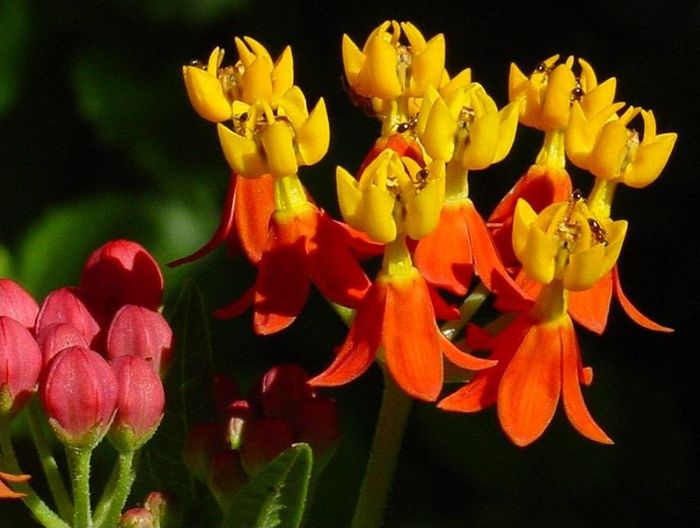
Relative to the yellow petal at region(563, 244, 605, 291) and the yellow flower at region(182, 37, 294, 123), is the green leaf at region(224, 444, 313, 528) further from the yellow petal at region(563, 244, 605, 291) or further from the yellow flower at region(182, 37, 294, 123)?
the yellow flower at region(182, 37, 294, 123)

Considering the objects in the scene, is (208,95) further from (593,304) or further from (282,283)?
(593,304)

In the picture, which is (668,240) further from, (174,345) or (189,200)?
(174,345)

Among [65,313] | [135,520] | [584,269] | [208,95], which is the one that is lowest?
[135,520]

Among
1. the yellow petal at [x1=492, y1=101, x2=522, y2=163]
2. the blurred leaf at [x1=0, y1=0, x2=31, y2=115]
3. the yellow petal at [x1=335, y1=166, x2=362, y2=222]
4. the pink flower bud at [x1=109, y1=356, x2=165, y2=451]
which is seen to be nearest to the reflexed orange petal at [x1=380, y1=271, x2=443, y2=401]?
the yellow petal at [x1=335, y1=166, x2=362, y2=222]

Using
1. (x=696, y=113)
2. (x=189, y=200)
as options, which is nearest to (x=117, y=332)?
(x=189, y=200)

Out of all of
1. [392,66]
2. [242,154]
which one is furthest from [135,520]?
[392,66]
